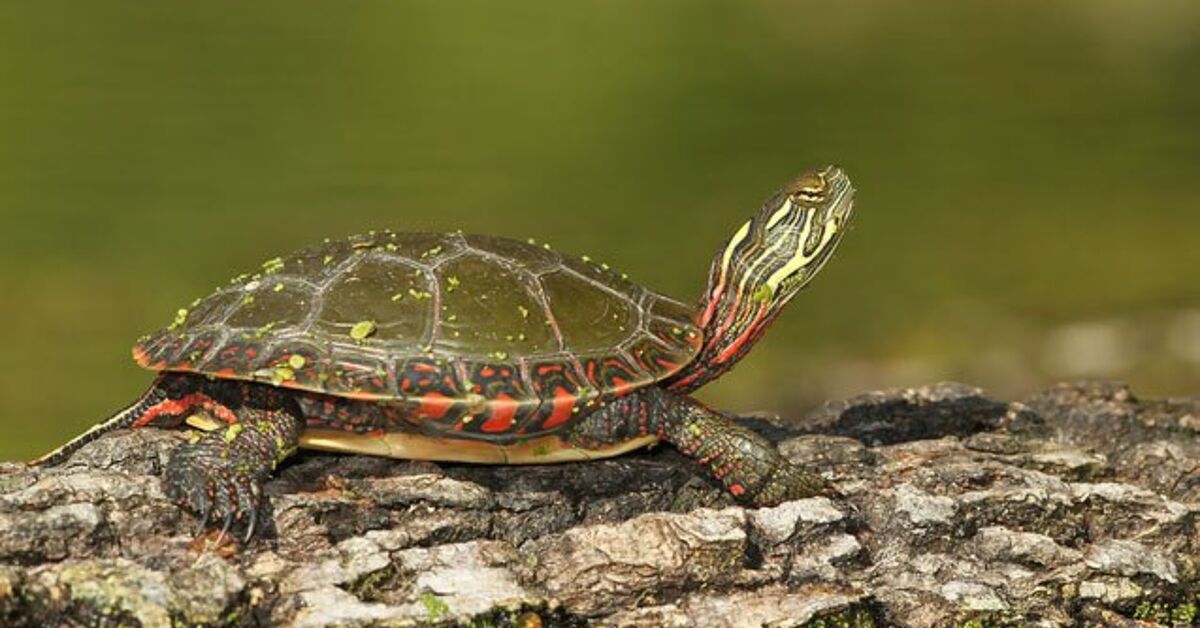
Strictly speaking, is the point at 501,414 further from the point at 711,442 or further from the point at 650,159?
the point at 650,159

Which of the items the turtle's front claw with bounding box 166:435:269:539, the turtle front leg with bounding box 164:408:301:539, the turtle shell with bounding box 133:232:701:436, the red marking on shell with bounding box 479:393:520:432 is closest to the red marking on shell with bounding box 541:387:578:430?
the turtle shell with bounding box 133:232:701:436

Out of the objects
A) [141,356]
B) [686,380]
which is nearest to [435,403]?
[141,356]

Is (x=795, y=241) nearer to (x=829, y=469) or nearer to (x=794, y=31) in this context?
(x=829, y=469)

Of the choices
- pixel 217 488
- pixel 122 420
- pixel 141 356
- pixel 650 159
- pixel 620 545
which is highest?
pixel 650 159

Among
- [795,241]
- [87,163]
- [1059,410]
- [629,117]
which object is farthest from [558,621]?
[629,117]

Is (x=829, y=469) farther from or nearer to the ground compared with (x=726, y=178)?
nearer to the ground

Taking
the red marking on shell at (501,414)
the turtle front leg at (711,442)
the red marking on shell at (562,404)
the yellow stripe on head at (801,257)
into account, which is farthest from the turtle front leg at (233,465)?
the yellow stripe on head at (801,257)
